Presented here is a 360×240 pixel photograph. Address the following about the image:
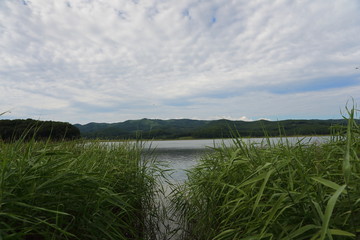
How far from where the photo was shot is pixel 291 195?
244cm

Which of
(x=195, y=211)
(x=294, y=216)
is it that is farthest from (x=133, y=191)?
(x=294, y=216)

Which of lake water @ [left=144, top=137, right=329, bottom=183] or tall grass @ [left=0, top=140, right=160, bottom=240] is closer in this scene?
tall grass @ [left=0, top=140, right=160, bottom=240]

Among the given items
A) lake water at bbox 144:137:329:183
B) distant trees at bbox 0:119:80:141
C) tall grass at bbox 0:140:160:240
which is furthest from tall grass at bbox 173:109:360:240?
distant trees at bbox 0:119:80:141

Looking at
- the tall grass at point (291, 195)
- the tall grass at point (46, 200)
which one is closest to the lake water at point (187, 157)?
the tall grass at point (291, 195)

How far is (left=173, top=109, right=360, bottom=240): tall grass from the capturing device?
6.93ft

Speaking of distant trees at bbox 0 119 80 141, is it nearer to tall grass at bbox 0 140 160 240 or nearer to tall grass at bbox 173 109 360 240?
tall grass at bbox 0 140 160 240

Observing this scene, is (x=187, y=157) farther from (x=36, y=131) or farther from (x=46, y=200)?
(x=46, y=200)

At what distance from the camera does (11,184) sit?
8.34 ft

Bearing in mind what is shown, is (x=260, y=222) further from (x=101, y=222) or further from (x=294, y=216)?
(x=101, y=222)

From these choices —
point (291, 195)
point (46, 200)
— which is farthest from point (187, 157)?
point (291, 195)

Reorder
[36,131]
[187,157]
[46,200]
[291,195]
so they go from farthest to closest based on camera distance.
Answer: [187,157]
[36,131]
[46,200]
[291,195]

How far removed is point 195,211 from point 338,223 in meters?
3.29

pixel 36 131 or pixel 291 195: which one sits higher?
pixel 36 131

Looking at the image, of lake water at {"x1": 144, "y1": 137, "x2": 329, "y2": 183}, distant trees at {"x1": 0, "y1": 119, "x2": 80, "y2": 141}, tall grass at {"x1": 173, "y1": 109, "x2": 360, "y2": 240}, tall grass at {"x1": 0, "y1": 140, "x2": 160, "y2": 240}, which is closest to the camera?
tall grass at {"x1": 173, "y1": 109, "x2": 360, "y2": 240}
